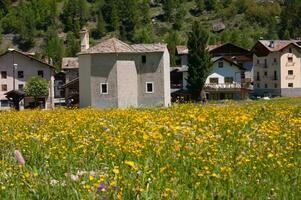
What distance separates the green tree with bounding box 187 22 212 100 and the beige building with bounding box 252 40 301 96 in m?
19.9

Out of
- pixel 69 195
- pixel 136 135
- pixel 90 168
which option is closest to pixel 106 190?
pixel 69 195

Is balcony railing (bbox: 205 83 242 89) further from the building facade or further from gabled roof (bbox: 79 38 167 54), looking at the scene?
gabled roof (bbox: 79 38 167 54)

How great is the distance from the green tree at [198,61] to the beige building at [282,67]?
19.9 meters

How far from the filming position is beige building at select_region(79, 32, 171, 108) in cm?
6122

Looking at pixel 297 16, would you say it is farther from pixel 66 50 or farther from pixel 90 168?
pixel 90 168

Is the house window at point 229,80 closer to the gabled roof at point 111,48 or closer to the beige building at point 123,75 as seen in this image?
the beige building at point 123,75

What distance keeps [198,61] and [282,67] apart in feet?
73.5

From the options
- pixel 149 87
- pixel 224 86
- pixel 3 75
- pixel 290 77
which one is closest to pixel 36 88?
pixel 3 75

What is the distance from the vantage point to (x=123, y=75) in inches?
2422

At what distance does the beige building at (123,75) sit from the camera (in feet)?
201

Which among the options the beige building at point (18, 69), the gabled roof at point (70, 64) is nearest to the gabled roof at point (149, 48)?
the beige building at point (18, 69)

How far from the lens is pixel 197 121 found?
1133 cm

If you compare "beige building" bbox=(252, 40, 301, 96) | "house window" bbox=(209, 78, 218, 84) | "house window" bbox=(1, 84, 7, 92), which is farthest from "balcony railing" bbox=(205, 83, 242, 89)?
"house window" bbox=(1, 84, 7, 92)

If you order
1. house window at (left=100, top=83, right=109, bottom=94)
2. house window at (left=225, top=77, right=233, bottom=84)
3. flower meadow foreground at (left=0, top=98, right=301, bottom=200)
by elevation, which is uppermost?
house window at (left=225, top=77, right=233, bottom=84)
